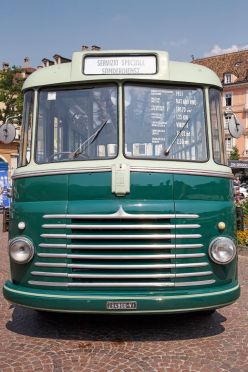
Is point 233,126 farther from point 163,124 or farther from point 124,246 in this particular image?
point 124,246

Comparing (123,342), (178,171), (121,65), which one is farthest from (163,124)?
(123,342)

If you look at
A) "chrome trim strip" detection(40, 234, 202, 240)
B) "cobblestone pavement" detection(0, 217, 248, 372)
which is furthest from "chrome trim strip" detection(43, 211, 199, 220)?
"cobblestone pavement" detection(0, 217, 248, 372)

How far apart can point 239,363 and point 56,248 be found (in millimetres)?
1857

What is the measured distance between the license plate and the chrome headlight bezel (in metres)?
0.84

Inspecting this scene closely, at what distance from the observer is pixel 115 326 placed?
5.21 metres

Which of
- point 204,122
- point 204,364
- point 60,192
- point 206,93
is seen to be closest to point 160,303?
point 204,364

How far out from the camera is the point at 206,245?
14.8 ft

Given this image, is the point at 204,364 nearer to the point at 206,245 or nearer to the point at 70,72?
the point at 206,245

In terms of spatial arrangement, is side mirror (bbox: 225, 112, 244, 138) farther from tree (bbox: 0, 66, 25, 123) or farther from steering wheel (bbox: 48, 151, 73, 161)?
tree (bbox: 0, 66, 25, 123)

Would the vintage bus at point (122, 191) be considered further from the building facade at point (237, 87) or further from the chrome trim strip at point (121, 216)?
the building facade at point (237, 87)

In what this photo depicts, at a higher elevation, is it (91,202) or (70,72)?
(70,72)

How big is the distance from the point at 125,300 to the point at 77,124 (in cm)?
177

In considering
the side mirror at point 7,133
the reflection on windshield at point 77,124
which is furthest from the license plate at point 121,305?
the side mirror at point 7,133

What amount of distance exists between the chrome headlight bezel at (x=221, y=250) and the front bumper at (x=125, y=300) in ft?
0.88
